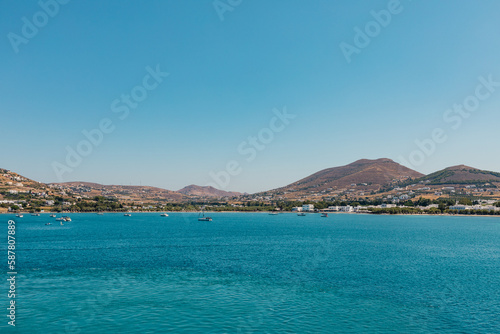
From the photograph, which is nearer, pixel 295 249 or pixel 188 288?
pixel 188 288

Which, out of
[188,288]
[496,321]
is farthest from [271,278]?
[496,321]

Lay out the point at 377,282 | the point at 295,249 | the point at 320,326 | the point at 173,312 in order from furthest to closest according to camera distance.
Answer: the point at 295,249
the point at 377,282
the point at 173,312
the point at 320,326

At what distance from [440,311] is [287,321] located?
14145 millimetres

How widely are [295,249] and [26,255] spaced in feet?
164

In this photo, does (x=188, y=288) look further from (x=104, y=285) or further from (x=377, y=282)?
(x=377, y=282)

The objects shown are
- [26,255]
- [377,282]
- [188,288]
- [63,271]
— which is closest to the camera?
[188,288]

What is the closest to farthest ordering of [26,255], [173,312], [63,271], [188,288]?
A: [173,312], [188,288], [63,271], [26,255]

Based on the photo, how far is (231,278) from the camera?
42750mm

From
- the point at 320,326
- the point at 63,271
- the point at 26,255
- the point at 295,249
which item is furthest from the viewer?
the point at 295,249

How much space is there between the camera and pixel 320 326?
87.2 feet

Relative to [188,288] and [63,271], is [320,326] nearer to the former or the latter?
[188,288]

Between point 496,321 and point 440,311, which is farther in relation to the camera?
point 440,311

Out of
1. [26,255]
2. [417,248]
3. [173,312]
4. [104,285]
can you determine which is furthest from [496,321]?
[26,255]

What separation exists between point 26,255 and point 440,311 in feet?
208
